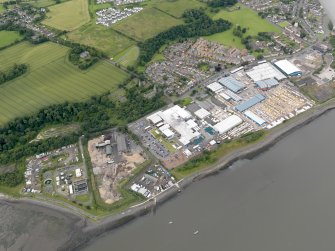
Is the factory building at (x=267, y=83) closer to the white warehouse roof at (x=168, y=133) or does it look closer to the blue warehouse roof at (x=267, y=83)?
the blue warehouse roof at (x=267, y=83)

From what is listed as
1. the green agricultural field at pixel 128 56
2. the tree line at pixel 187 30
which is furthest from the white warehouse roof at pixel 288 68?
the green agricultural field at pixel 128 56

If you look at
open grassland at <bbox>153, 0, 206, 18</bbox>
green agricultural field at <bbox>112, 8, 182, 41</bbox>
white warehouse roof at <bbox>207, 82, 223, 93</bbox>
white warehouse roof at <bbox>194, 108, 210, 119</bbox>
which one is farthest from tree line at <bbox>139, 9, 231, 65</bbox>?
white warehouse roof at <bbox>194, 108, 210, 119</bbox>

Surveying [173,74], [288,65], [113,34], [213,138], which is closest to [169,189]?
[213,138]

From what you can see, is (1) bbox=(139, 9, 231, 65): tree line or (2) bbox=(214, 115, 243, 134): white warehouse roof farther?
(1) bbox=(139, 9, 231, 65): tree line

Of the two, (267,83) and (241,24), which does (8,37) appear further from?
(267,83)

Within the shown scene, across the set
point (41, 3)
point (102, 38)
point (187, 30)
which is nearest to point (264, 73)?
point (187, 30)

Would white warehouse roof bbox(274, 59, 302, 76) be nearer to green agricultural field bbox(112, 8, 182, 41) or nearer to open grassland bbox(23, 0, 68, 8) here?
green agricultural field bbox(112, 8, 182, 41)
